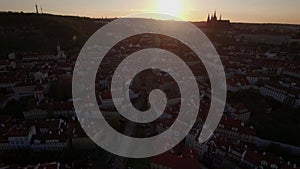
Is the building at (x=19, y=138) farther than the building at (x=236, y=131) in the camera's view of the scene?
No

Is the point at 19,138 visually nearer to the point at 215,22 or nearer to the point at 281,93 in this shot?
the point at 281,93

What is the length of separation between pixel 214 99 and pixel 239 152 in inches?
290

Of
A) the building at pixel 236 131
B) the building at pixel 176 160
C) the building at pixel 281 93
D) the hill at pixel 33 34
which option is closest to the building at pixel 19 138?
the building at pixel 176 160

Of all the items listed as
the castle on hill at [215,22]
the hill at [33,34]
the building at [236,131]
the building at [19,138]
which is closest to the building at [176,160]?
the building at [236,131]

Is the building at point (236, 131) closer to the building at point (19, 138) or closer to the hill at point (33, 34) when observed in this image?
the building at point (19, 138)

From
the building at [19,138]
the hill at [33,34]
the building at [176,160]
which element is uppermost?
the hill at [33,34]

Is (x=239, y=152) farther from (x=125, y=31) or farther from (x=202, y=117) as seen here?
(x=125, y=31)

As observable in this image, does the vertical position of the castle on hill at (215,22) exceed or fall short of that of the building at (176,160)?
it exceeds it

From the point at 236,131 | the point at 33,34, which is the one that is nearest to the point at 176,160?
the point at 236,131

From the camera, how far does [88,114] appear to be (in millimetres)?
16281

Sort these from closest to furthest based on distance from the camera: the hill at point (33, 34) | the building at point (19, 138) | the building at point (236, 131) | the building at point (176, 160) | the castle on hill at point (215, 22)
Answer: the building at point (176, 160)
the building at point (19, 138)
the building at point (236, 131)
the hill at point (33, 34)
the castle on hill at point (215, 22)

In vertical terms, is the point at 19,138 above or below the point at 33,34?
below

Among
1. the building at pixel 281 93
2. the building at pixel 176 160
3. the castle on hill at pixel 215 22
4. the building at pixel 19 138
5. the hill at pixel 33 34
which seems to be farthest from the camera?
the castle on hill at pixel 215 22

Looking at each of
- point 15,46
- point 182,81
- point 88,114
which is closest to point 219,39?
point 182,81
